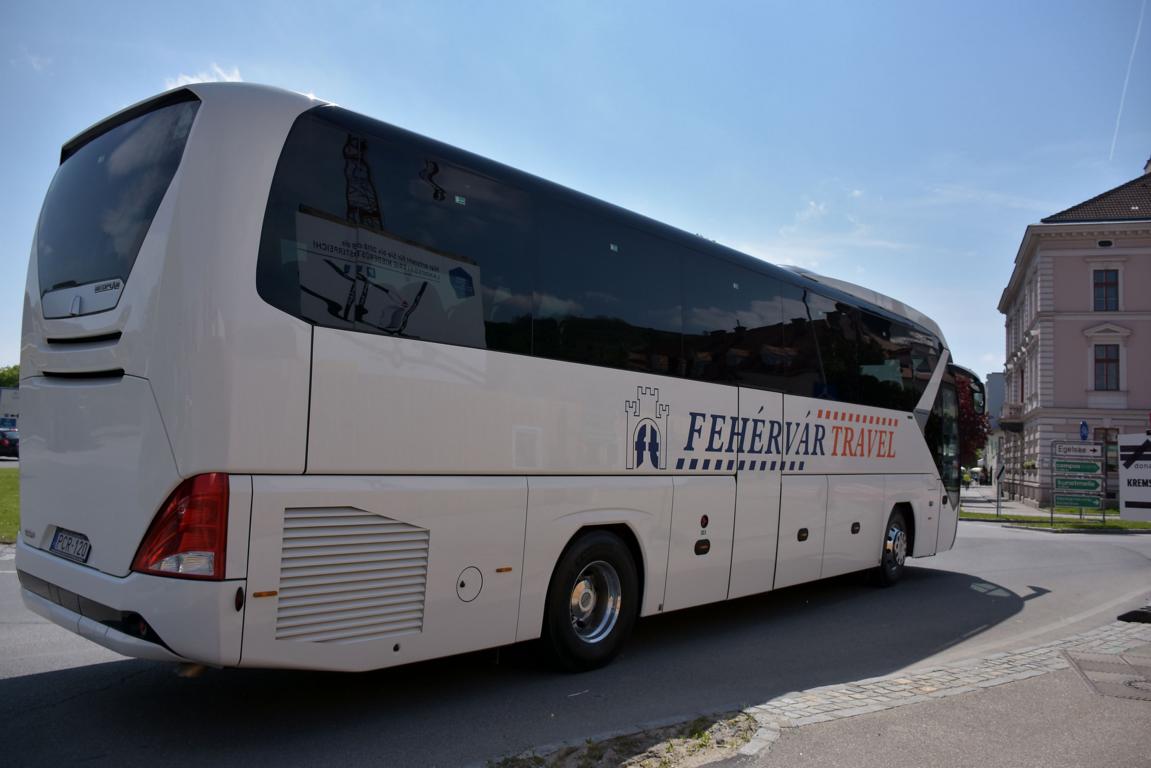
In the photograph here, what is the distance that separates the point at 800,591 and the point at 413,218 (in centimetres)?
829

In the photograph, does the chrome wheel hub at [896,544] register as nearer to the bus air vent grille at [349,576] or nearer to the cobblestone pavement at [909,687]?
the cobblestone pavement at [909,687]

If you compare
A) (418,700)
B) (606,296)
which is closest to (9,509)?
(418,700)

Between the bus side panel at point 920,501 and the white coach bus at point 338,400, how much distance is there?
16.6 ft

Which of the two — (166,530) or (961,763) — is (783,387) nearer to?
(961,763)

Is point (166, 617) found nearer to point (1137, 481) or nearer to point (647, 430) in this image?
point (647, 430)

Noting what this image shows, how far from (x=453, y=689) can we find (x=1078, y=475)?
28.2 meters

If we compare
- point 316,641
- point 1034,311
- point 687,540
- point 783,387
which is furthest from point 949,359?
point 1034,311

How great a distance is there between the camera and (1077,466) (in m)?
28.6

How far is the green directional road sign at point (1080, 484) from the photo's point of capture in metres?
28.5

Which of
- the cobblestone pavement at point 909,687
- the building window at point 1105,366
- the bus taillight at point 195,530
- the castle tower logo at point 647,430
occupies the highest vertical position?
the building window at point 1105,366

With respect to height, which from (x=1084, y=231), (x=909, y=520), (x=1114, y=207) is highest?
(x=1114, y=207)

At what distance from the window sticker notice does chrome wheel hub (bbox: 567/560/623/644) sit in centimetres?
217

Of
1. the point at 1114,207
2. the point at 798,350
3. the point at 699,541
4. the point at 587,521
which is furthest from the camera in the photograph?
the point at 1114,207

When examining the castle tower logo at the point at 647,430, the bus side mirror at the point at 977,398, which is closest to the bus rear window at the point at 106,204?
the castle tower logo at the point at 647,430
